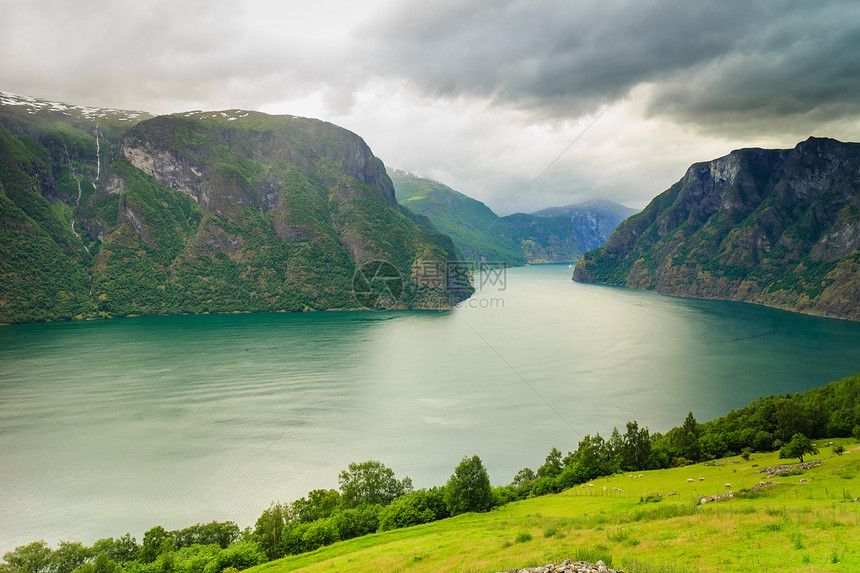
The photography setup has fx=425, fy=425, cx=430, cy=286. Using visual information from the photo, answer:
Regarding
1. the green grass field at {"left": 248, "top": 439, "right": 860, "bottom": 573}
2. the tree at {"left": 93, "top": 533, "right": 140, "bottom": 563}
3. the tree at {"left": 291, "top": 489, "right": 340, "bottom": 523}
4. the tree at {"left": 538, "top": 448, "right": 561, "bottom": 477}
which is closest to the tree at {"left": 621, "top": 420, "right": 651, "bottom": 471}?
the tree at {"left": 538, "top": 448, "right": 561, "bottom": 477}

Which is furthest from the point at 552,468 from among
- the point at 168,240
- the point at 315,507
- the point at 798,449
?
the point at 168,240

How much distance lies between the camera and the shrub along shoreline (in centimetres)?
2838

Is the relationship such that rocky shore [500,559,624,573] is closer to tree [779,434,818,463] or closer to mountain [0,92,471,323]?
tree [779,434,818,463]

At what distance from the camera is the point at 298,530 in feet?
98.1

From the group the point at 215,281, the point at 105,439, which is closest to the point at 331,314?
the point at 215,281

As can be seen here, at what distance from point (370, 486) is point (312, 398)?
98.0 feet

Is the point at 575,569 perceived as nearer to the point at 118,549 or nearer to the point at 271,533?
the point at 271,533

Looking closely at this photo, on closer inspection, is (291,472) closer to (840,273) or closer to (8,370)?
(8,370)

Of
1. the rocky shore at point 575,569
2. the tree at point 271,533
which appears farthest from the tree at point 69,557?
the rocky shore at point 575,569

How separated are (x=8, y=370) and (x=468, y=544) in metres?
94.0

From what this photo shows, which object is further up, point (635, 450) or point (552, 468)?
point (635, 450)

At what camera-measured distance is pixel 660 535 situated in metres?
15.4

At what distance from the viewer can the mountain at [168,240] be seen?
144 m

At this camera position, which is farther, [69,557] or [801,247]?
[801,247]
